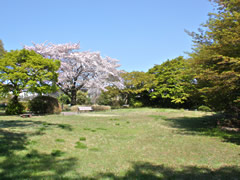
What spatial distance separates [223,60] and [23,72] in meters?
13.6

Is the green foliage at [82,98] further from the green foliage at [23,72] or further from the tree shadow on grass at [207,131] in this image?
the tree shadow on grass at [207,131]

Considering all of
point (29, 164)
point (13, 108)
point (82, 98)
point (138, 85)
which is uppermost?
point (138, 85)

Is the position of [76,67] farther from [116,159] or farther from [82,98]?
[116,159]

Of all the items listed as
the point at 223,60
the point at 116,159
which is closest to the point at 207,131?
the point at 223,60

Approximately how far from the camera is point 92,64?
2561 cm

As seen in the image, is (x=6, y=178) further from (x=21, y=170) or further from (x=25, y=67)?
(x=25, y=67)

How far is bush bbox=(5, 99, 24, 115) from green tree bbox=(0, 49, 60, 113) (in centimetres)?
17

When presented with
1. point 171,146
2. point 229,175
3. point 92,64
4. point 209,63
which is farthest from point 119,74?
point 229,175

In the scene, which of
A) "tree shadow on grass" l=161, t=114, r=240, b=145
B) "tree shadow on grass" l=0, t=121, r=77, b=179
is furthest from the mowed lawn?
"tree shadow on grass" l=161, t=114, r=240, b=145

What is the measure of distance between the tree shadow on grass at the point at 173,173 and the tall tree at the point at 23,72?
13.1 metres

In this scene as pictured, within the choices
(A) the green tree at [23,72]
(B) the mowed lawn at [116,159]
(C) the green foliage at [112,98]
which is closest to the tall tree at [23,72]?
(A) the green tree at [23,72]

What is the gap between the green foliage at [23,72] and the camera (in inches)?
587

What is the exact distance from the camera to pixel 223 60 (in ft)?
26.6

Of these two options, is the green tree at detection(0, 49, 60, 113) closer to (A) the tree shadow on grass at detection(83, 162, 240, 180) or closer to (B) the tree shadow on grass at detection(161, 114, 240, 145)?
(B) the tree shadow on grass at detection(161, 114, 240, 145)
